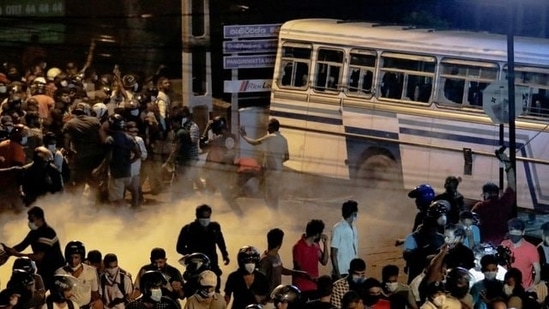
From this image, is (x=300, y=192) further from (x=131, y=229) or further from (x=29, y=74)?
(x=29, y=74)

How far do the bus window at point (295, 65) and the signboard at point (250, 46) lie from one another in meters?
1.03

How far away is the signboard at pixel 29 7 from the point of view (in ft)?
79.4

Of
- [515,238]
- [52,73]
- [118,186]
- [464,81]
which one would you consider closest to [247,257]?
[515,238]

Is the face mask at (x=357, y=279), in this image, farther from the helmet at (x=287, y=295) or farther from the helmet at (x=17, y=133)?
the helmet at (x=17, y=133)

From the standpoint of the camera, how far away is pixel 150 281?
9.99m

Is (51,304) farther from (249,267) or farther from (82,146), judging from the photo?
(82,146)

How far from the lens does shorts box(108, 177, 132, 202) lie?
16.2m

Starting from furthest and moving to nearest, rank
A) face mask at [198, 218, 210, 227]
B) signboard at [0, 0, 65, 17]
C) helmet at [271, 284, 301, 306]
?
signboard at [0, 0, 65, 17] → face mask at [198, 218, 210, 227] → helmet at [271, 284, 301, 306]

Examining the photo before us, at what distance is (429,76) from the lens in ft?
58.7

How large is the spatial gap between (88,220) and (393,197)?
13.8 ft

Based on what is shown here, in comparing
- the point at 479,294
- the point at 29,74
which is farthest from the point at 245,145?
the point at 479,294

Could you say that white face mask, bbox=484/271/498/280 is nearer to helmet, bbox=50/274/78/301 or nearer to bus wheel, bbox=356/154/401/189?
helmet, bbox=50/274/78/301

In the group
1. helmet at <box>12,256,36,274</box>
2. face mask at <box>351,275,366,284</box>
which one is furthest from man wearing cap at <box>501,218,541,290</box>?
helmet at <box>12,256,36,274</box>

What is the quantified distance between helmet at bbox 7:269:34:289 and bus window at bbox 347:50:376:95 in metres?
8.74
